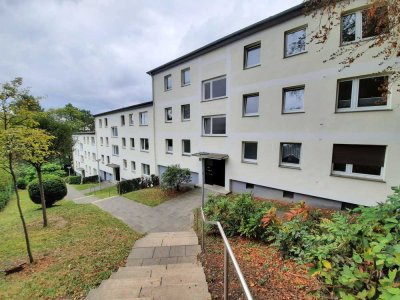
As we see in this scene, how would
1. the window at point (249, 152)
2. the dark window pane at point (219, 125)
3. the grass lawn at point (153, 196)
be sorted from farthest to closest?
the dark window pane at point (219, 125), the grass lawn at point (153, 196), the window at point (249, 152)

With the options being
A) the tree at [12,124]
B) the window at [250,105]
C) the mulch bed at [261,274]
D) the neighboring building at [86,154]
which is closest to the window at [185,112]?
the window at [250,105]

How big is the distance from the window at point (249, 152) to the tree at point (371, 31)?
17.5ft

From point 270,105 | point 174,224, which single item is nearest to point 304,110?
point 270,105

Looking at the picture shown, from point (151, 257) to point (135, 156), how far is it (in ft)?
56.5

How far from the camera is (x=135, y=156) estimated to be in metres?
21.2

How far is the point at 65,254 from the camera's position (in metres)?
5.79

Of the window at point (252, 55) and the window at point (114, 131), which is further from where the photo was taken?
the window at point (114, 131)

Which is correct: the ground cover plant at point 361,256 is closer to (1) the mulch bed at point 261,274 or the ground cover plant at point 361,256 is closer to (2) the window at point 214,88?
(1) the mulch bed at point 261,274

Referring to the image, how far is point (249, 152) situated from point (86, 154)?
3430 centimetres

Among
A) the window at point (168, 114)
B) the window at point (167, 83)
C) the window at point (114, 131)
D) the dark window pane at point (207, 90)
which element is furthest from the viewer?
the window at point (114, 131)

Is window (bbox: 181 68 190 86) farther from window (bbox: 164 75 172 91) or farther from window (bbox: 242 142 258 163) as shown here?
window (bbox: 242 142 258 163)

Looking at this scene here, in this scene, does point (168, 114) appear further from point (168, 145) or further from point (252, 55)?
point (252, 55)

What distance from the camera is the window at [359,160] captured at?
738cm

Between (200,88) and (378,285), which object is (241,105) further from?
(378,285)
